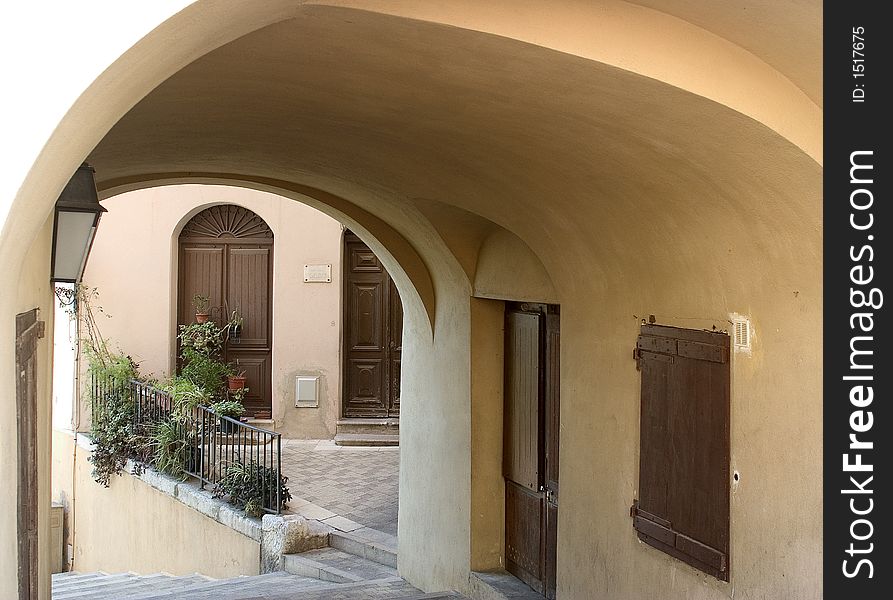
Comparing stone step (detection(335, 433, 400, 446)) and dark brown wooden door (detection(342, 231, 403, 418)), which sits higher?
dark brown wooden door (detection(342, 231, 403, 418))

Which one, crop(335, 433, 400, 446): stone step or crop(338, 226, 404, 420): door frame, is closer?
crop(335, 433, 400, 446): stone step

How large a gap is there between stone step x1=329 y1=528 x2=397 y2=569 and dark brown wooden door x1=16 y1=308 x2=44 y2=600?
17.1 ft

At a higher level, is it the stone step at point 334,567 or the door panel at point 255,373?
the door panel at point 255,373

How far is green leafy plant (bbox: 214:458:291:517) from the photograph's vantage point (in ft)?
31.3

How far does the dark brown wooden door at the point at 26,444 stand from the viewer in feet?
10.8

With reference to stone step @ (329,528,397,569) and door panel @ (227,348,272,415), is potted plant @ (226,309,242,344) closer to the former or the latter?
door panel @ (227,348,272,415)

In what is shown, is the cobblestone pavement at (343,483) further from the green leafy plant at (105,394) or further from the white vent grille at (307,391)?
the green leafy plant at (105,394)

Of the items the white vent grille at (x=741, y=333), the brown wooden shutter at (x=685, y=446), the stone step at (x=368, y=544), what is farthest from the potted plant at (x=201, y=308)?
the white vent grille at (x=741, y=333)

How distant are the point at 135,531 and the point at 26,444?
8328 millimetres

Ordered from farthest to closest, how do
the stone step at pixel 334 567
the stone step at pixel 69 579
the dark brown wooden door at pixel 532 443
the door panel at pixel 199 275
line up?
the door panel at pixel 199 275 → the stone step at pixel 69 579 → the stone step at pixel 334 567 → the dark brown wooden door at pixel 532 443

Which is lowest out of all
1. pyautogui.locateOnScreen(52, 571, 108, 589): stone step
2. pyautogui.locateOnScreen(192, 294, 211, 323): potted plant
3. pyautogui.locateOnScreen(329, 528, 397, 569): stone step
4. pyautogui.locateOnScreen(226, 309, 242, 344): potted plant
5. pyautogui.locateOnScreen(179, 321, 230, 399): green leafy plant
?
pyautogui.locateOnScreen(52, 571, 108, 589): stone step

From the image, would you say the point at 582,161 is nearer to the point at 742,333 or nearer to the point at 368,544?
the point at 742,333
